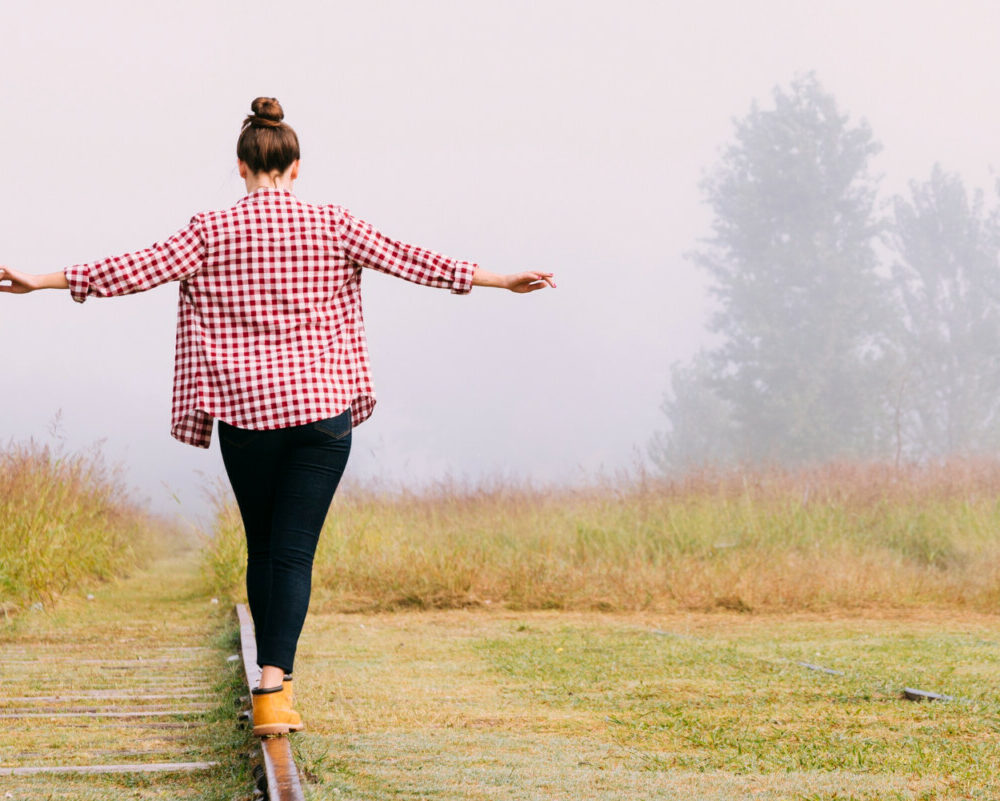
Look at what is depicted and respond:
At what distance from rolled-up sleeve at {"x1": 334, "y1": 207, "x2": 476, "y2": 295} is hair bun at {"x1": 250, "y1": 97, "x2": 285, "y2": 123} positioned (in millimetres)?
323

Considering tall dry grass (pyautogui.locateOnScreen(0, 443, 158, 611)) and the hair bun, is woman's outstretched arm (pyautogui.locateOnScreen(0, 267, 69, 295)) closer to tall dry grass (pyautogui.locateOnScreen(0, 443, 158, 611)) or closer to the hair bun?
the hair bun

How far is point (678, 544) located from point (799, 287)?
24.4m

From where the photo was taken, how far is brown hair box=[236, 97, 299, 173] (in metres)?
3.44

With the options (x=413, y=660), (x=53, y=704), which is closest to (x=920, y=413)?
(x=413, y=660)

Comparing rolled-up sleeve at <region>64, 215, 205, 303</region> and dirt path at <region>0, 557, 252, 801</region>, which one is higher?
rolled-up sleeve at <region>64, 215, 205, 303</region>

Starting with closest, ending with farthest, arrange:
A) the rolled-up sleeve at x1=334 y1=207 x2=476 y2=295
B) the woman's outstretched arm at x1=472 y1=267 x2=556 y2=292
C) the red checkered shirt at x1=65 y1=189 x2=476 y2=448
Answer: the red checkered shirt at x1=65 y1=189 x2=476 y2=448 < the rolled-up sleeve at x1=334 y1=207 x2=476 y2=295 < the woman's outstretched arm at x1=472 y1=267 x2=556 y2=292

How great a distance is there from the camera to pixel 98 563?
10.3 meters

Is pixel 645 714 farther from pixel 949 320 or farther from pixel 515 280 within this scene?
pixel 949 320

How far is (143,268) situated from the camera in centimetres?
335

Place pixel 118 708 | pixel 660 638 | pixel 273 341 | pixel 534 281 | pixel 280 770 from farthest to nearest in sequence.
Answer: pixel 660 638, pixel 118 708, pixel 534 281, pixel 273 341, pixel 280 770

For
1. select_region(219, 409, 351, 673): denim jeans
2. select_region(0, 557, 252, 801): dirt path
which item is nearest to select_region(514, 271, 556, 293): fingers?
select_region(219, 409, 351, 673): denim jeans

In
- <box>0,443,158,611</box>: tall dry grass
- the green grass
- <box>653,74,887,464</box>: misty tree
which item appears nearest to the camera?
the green grass

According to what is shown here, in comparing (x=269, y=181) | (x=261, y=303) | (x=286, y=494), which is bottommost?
(x=286, y=494)

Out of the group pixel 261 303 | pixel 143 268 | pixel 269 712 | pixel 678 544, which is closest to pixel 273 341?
pixel 261 303
